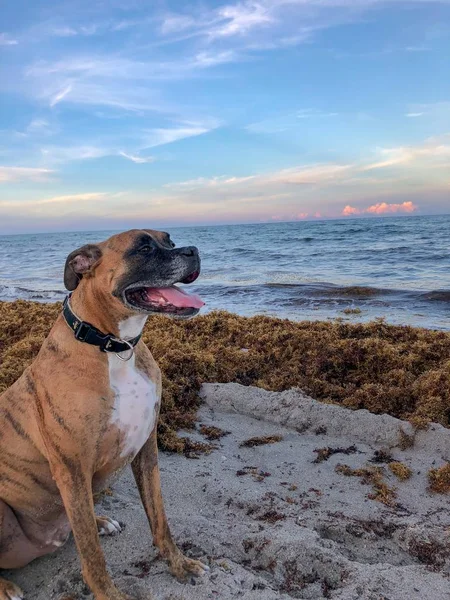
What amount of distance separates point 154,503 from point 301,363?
3929 millimetres

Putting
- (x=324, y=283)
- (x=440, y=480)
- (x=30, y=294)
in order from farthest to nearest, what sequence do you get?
(x=30, y=294), (x=324, y=283), (x=440, y=480)

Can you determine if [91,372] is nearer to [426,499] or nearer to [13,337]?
[426,499]

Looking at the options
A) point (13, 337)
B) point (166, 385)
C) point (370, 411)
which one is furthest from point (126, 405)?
point (13, 337)

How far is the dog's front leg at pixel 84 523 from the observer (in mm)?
2496

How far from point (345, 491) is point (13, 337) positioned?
6.37 meters

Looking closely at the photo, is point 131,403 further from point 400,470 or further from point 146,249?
point 400,470

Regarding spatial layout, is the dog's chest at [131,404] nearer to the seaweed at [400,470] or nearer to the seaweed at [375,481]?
the seaweed at [375,481]

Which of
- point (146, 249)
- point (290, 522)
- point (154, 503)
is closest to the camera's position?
point (146, 249)

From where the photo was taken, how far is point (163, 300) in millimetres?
2723

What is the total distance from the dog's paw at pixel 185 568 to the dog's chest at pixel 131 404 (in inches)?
26.3

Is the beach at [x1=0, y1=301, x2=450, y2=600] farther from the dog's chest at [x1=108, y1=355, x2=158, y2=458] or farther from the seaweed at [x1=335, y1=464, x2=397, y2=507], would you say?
the dog's chest at [x1=108, y1=355, x2=158, y2=458]

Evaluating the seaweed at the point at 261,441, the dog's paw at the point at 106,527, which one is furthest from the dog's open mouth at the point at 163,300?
the seaweed at the point at 261,441

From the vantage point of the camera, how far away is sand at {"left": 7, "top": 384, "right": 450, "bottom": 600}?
275 centimetres

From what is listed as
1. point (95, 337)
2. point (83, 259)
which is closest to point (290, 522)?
point (95, 337)
